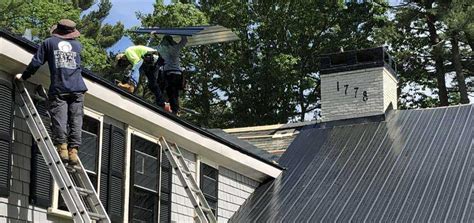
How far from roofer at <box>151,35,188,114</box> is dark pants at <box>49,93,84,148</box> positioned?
3.82m

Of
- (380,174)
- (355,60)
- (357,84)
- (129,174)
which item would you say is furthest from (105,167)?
(355,60)

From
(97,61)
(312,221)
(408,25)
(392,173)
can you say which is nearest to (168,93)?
(312,221)

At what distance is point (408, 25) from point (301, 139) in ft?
58.3

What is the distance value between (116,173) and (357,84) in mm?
7283

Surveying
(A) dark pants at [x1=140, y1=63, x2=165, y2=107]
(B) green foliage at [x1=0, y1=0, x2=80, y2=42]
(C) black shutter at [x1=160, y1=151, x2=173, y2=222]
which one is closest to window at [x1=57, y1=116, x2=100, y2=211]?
(C) black shutter at [x1=160, y1=151, x2=173, y2=222]

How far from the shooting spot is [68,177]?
22.1 ft

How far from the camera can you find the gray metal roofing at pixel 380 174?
10.5 metres

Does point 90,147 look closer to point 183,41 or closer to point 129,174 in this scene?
point 129,174

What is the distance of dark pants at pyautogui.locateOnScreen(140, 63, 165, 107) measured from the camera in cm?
1053

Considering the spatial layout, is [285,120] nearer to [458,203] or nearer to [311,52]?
[311,52]

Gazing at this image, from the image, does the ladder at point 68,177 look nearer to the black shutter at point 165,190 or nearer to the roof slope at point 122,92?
the roof slope at point 122,92

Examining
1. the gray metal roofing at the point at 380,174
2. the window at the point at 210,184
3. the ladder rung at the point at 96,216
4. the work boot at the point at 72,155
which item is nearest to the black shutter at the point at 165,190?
the window at the point at 210,184

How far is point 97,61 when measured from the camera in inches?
1158

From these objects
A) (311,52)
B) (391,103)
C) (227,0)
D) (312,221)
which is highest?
(227,0)
